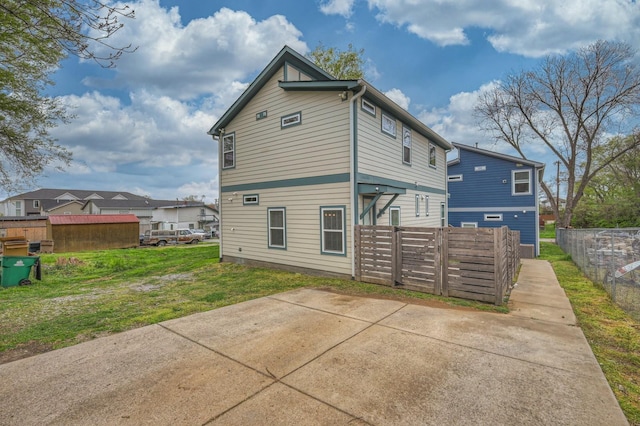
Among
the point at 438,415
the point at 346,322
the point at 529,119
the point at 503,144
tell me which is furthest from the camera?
the point at 503,144

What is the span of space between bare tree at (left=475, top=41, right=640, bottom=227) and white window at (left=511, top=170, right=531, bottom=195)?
761 cm

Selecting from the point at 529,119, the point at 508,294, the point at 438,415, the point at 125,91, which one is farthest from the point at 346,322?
the point at 529,119

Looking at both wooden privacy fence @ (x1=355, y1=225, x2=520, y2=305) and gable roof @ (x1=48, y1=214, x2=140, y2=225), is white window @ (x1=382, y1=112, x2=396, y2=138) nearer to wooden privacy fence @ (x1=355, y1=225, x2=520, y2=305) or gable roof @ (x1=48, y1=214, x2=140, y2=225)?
wooden privacy fence @ (x1=355, y1=225, x2=520, y2=305)

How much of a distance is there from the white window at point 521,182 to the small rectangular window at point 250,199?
562 inches

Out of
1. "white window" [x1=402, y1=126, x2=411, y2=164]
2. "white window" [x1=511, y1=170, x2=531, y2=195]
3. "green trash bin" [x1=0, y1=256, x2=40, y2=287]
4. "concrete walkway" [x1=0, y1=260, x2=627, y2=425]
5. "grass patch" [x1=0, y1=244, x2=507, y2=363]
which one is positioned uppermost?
"white window" [x1=402, y1=126, x2=411, y2=164]

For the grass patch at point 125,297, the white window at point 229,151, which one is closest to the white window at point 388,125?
the grass patch at point 125,297

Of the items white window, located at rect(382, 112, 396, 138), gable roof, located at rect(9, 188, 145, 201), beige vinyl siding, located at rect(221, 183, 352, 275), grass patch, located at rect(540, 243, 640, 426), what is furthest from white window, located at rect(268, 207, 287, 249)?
gable roof, located at rect(9, 188, 145, 201)

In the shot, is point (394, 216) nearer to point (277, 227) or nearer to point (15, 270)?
point (277, 227)

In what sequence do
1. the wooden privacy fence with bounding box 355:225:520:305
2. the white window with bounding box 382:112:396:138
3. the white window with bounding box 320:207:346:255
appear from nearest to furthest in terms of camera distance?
the wooden privacy fence with bounding box 355:225:520:305 → the white window with bounding box 320:207:346:255 → the white window with bounding box 382:112:396:138

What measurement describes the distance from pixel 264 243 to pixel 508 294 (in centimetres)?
739

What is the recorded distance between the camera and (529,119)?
829 inches

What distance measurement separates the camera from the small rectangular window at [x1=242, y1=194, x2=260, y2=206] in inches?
415

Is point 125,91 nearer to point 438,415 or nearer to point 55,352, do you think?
point 55,352

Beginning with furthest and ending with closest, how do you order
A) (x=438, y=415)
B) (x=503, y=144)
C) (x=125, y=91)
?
(x=503, y=144), (x=125, y=91), (x=438, y=415)
